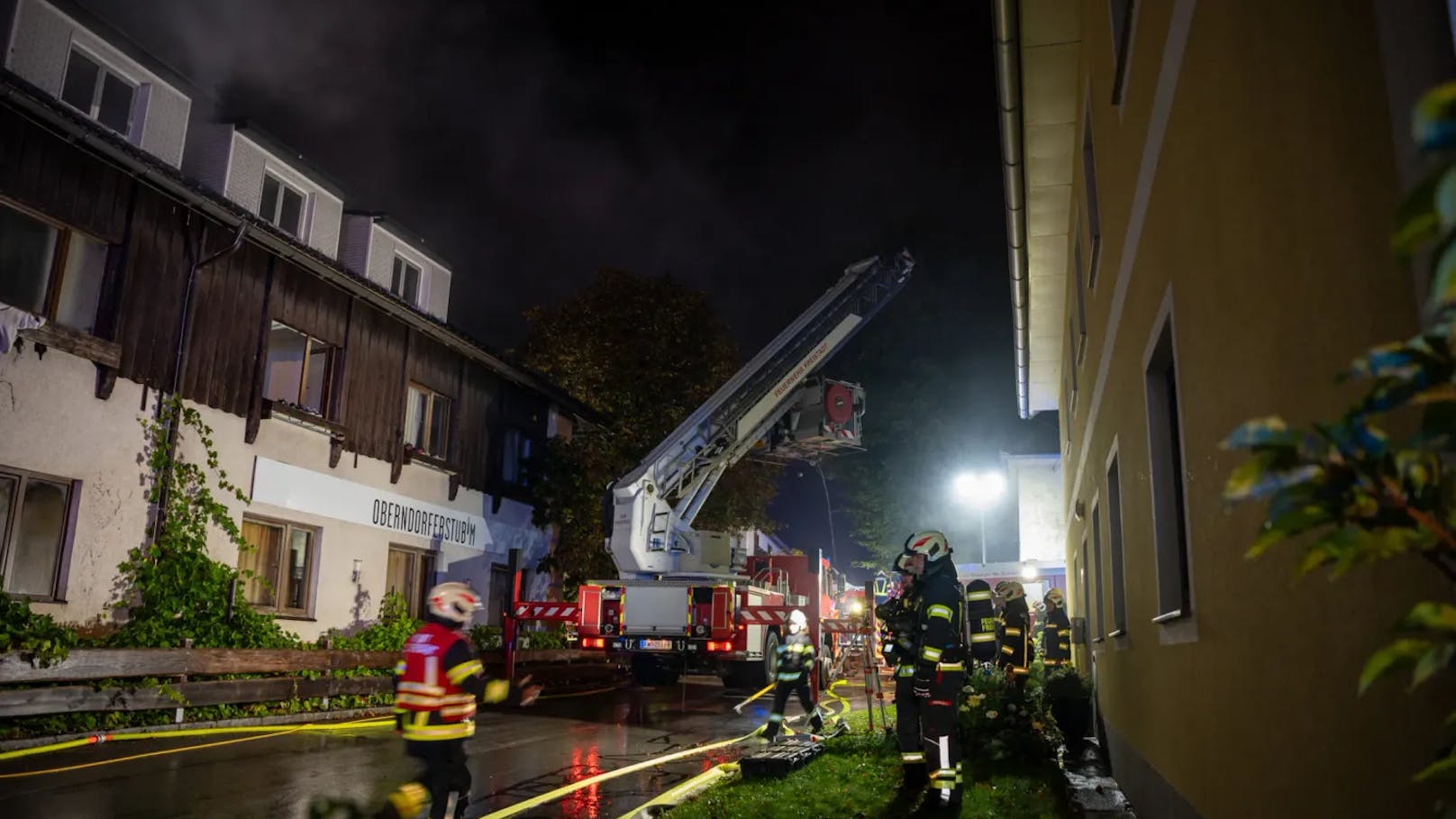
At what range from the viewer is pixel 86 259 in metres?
12.6

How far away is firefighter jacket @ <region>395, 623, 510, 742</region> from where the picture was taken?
5.62 m

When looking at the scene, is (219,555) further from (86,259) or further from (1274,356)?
(1274,356)

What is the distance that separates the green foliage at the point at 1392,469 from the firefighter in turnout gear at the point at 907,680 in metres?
6.77

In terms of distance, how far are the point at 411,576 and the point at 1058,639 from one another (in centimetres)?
1194

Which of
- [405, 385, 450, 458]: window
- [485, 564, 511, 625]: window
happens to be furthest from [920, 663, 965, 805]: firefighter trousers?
[485, 564, 511, 625]: window

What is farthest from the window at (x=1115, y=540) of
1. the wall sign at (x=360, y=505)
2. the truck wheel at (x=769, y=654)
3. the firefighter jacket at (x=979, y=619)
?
the wall sign at (x=360, y=505)

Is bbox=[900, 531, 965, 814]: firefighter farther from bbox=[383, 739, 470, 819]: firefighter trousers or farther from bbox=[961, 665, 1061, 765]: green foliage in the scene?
bbox=[383, 739, 470, 819]: firefighter trousers

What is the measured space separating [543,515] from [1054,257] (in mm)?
14284

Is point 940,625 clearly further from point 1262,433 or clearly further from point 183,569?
point 183,569

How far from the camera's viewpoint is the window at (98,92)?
1359 centimetres

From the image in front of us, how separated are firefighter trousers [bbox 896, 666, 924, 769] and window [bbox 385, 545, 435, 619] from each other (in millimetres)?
12617

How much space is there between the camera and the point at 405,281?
21.2 metres

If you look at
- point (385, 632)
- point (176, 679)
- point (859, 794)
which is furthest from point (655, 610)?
point (859, 794)

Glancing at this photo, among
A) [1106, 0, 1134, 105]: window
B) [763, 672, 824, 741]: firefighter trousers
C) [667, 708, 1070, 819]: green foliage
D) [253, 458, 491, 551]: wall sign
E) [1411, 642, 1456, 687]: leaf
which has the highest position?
[1106, 0, 1134, 105]: window
